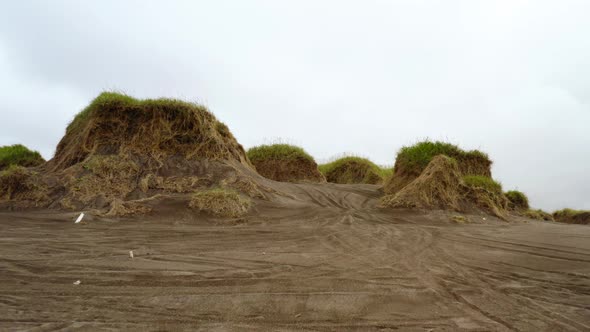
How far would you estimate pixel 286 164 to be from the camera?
54.8 ft

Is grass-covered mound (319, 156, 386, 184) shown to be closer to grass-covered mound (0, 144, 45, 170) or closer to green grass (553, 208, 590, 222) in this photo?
green grass (553, 208, 590, 222)

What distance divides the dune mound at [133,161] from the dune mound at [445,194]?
4004 millimetres

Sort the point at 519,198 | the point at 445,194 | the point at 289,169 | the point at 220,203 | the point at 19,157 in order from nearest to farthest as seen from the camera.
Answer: the point at 220,203
the point at 445,194
the point at 19,157
the point at 519,198
the point at 289,169

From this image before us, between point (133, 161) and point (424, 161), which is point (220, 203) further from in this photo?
point (424, 161)

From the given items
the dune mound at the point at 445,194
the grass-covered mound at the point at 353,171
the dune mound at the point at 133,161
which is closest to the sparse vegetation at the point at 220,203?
the dune mound at the point at 133,161

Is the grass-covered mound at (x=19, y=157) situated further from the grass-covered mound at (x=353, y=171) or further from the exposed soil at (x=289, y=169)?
the grass-covered mound at (x=353, y=171)

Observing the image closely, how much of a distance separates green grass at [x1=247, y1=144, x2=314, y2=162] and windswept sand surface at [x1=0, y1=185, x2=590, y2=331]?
10143mm

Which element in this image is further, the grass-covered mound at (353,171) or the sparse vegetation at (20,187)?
the grass-covered mound at (353,171)

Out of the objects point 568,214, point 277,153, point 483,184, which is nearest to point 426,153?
point 483,184

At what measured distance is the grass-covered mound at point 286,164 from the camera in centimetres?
1656

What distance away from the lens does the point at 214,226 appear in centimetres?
695

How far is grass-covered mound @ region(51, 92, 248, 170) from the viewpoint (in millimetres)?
10023

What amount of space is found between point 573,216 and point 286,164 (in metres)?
13.3

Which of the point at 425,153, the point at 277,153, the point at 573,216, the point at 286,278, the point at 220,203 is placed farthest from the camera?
the point at 277,153
